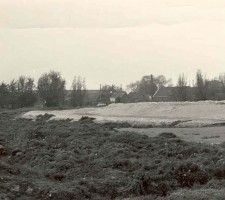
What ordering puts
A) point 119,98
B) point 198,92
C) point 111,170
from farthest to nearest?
1. point 119,98
2. point 198,92
3. point 111,170

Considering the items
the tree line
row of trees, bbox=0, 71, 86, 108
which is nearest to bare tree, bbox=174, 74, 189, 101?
the tree line

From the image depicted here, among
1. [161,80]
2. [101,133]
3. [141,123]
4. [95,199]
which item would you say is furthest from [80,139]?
[161,80]

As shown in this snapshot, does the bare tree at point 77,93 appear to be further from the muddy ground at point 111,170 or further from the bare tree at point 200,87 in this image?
the muddy ground at point 111,170

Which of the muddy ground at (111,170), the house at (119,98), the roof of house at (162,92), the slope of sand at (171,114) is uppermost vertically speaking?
the roof of house at (162,92)

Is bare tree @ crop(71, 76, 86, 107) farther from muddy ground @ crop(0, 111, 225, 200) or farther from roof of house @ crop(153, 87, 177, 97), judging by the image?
muddy ground @ crop(0, 111, 225, 200)

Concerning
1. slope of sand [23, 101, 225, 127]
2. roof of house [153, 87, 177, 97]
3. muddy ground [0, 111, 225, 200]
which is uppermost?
roof of house [153, 87, 177, 97]

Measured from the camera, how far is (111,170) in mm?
14859

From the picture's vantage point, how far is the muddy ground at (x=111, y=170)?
1205 cm

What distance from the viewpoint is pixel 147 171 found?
1436 cm

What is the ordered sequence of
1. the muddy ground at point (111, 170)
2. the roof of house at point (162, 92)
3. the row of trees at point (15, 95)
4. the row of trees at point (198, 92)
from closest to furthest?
the muddy ground at point (111, 170), the row of trees at point (198, 92), the row of trees at point (15, 95), the roof of house at point (162, 92)

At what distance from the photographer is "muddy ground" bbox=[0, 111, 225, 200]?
474 inches

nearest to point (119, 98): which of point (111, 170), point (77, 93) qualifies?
point (77, 93)

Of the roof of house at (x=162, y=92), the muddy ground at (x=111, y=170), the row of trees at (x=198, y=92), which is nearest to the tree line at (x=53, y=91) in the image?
the row of trees at (x=198, y=92)

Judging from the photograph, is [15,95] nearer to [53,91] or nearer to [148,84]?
[53,91]
